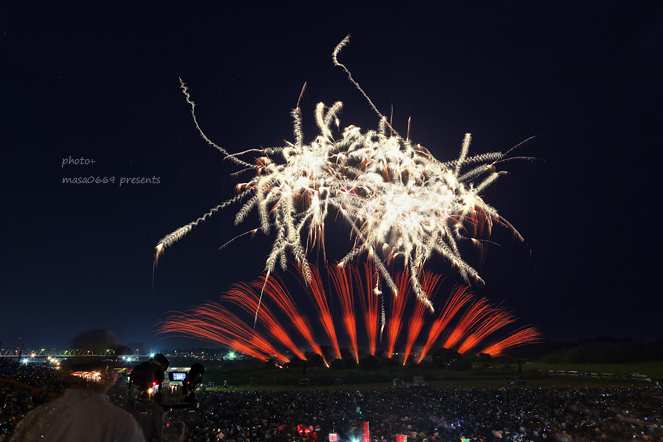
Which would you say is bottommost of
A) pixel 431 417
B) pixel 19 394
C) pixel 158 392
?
pixel 431 417

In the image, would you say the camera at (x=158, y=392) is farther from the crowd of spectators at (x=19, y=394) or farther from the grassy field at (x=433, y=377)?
the grassy field at (x=433, y=377)

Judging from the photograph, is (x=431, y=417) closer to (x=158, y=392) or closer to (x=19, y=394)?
(x=158, y=392)

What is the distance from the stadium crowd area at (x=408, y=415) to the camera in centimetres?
1430

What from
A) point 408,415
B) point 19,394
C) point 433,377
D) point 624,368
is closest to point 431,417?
point 408,415

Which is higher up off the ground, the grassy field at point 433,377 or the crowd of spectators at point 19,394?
the crowd of spectators at point 19,394

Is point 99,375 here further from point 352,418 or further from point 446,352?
point 446,352

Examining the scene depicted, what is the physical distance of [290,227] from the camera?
13.7 meters

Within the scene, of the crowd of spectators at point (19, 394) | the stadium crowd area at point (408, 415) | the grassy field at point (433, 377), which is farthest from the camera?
the grassy field at point (433, 377)

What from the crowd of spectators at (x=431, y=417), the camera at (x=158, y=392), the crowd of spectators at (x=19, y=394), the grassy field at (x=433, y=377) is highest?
the camera at (x=158, y=392)

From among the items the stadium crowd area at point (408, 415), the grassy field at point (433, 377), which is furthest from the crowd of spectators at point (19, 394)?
the grassy field at point (433, 377)

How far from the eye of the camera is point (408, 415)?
1805cm

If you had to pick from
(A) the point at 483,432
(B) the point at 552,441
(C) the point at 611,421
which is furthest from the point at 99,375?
(C) the point at 611,421

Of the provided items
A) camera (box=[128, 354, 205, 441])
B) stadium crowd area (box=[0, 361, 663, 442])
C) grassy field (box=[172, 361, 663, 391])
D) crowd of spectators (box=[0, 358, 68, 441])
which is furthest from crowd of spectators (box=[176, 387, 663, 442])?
grassy field (box=[172, 361, 663, 391])

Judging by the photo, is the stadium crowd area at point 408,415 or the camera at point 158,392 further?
the stadium crowd area at point 408,415
